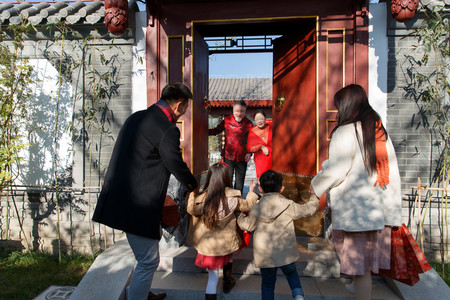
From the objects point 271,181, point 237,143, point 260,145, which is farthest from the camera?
point 237,143

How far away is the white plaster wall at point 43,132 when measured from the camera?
4.34 meters

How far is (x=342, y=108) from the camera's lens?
2.22m

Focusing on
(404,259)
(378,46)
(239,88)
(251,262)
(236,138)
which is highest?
(239,88)

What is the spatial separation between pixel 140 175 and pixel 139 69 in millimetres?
2492

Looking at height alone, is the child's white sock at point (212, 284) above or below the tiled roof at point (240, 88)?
below

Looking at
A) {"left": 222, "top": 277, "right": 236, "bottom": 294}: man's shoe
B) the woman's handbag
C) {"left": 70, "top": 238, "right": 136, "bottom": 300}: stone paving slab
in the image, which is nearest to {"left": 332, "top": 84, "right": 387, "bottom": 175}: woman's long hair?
the woman's handbag

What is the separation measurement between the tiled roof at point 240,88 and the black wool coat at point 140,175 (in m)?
14.4

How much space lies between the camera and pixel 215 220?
2.51 metres

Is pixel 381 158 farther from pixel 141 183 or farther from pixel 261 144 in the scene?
pixel 261 144

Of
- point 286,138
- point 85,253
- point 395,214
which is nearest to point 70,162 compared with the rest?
point 85,253

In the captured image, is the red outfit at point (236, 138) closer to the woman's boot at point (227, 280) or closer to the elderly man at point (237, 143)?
the elderly man at point (237, 143)

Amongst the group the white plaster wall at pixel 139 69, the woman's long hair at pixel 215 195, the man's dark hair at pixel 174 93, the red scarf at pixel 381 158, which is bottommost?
the woman's long hair at pixel 215 195

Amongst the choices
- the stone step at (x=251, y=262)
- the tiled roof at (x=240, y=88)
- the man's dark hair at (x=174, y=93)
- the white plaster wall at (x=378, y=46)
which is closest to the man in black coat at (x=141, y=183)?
the man's dark hair at (x=174, y=93)

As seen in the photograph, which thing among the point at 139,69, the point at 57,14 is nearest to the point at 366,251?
the point at 139,69
